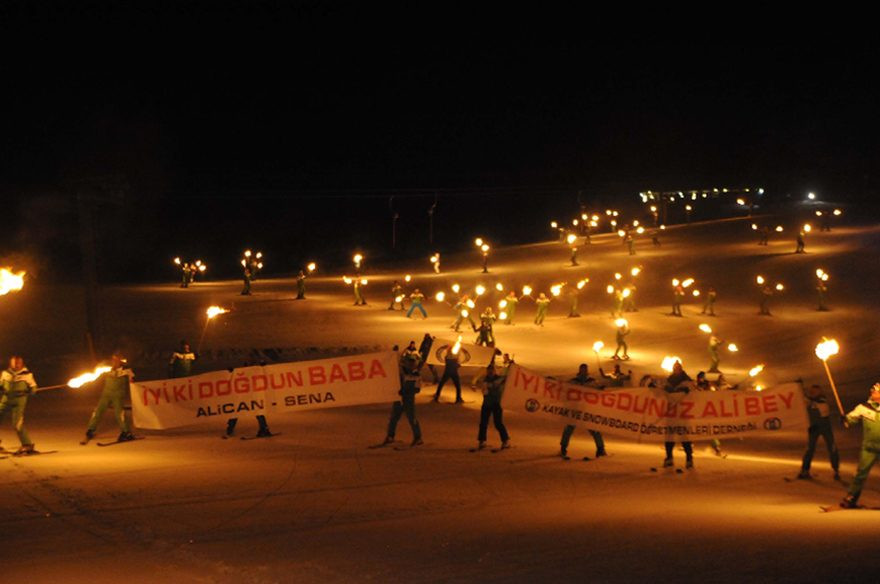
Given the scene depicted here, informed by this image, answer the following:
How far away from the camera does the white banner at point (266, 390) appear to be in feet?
49.9

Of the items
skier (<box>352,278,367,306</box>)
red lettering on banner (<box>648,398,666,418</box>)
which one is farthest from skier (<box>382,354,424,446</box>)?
skier (<box>352,278,367,306</box>)

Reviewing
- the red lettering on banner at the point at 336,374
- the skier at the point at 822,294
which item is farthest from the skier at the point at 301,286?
the red lettering on banner at the point at 336,374

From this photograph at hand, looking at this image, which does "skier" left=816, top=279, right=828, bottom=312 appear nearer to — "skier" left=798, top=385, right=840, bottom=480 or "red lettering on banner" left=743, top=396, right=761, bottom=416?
"red lettering on banner" left=743, top=396, right=761, bottom=416

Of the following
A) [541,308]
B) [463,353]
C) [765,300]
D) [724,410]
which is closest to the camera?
[724,410]

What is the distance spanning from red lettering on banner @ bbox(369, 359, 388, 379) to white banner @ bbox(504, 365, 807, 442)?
1.97m

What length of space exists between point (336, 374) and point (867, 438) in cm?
772

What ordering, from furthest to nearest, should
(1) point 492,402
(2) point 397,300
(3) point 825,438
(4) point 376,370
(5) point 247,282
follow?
(5) point 247,282 < (2) point 397,300 < (4) point 376,370 < (1) point 492,402 < (3) point 825,438

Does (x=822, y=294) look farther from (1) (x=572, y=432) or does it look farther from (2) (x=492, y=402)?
(2) (x=492, y=402)

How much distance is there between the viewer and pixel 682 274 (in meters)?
43.1

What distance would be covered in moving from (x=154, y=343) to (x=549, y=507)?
2017 cm

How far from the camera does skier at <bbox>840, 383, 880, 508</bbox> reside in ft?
36.5

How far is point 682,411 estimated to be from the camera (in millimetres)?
14461

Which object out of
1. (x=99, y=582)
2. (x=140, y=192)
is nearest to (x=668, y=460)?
(x=99, y=582)

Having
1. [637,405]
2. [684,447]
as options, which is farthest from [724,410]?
[637,405]
